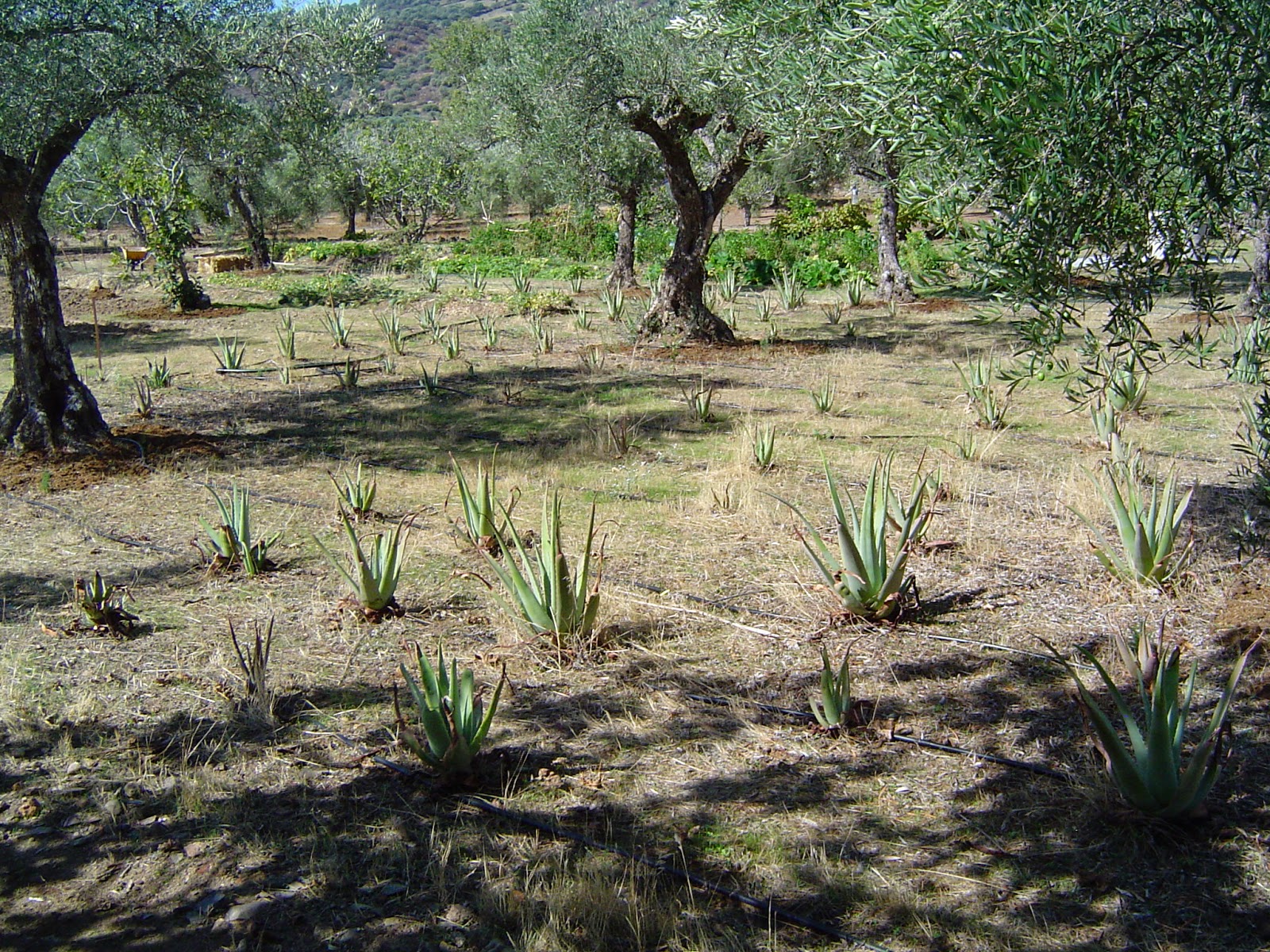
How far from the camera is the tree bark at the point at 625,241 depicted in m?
18.9

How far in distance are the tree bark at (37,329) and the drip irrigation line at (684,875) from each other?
20.2 ft

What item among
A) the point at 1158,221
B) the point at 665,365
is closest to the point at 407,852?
the point at 1158,221

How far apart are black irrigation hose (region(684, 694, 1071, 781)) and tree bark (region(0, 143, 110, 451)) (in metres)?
6.11

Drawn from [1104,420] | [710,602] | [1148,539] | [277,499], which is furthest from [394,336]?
[1148,539]

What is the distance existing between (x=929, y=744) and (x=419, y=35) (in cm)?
14487

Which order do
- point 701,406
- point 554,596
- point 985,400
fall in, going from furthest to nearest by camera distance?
1. point 701,406
2. point 985,400
3. point 554,596

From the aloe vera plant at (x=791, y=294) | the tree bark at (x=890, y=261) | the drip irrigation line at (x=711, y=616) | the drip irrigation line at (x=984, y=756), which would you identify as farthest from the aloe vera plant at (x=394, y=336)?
the drip irrigation line at (x=984, y=756)

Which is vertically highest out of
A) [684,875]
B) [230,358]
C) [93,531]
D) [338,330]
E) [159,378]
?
[338,330]

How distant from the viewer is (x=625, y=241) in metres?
19.9

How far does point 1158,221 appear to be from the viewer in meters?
4.14

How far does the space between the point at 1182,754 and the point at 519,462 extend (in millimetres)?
5480

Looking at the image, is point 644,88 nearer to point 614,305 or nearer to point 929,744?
point 614,305

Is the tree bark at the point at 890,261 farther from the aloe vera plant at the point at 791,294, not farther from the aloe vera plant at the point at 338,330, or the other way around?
the aloe vera plant at the point at 338,330

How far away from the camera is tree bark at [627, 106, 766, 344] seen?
12453 millimetres
